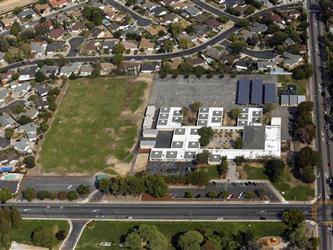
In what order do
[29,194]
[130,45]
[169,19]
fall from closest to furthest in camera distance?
[29,194]
[130,45]
[169,19]

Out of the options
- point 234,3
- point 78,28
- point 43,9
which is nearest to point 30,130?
point 78,28

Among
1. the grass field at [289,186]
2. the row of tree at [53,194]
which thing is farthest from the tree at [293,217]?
the row of tree at [53,194]

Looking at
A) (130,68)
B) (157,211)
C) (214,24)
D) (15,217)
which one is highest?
(214,24)

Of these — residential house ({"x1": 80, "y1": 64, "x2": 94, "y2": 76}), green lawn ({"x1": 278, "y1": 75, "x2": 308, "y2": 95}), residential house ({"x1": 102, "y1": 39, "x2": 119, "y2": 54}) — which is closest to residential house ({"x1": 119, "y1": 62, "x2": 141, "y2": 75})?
residential house ({"x1": 80, "y1": 64, "x2": 94, "y2": 76})

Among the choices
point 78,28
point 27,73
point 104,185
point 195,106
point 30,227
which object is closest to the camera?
point 30,227

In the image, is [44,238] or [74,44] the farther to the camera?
[74,44]

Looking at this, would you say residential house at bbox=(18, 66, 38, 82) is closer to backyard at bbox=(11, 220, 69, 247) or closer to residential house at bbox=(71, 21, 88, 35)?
residential house at bbox=(71, 21, 88, 35)

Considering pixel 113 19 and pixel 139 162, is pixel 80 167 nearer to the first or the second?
pixel 139 162

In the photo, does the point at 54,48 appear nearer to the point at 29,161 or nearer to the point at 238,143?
the point at 29,161
